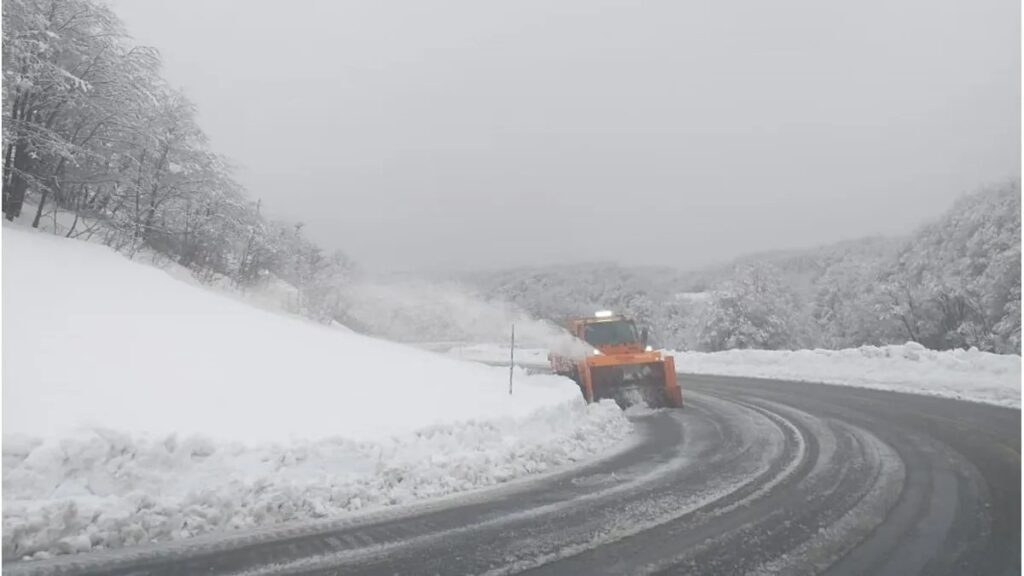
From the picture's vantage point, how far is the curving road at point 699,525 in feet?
13.0

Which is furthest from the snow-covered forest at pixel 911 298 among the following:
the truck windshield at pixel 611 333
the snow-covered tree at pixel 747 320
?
the truck windshield at pixel 611 333

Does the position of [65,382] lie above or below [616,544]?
above

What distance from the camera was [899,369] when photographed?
1808 centimetres

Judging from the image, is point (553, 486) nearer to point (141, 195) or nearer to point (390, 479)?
point (390, 479)

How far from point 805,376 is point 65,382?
826 inches

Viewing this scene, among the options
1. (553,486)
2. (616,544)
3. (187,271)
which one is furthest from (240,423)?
(187,271)

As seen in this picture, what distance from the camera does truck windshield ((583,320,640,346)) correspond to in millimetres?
14458

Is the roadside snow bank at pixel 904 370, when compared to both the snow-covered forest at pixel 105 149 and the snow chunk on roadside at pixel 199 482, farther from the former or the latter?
the snow-covered forest at pixel 105 149

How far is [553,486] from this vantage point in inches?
247

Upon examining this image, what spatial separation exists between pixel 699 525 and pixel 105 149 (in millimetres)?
20673

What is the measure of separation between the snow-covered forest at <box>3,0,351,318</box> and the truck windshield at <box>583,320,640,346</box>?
1425cm

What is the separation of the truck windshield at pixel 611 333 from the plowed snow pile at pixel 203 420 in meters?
2.29

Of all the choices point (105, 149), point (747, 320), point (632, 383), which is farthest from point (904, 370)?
point (747, 320)

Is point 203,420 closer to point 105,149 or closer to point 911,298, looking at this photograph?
point 105,149
